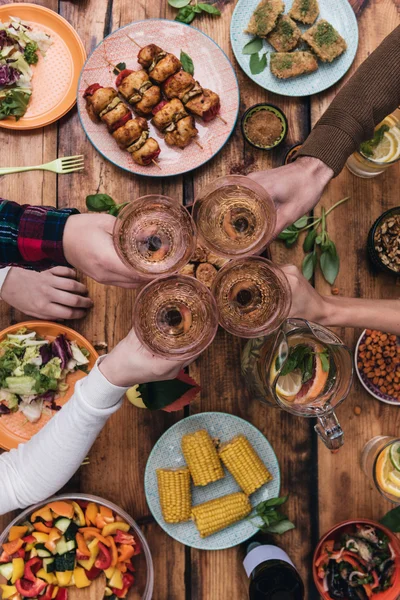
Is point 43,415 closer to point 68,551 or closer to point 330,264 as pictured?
point 68,551

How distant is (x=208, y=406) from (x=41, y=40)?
→ 164cm

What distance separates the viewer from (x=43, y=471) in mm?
1976

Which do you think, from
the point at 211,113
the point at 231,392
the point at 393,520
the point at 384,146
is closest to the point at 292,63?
the point at 211,113

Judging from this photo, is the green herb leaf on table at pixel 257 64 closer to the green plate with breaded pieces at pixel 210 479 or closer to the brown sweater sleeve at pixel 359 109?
the brown sweater sleeve at pixel 359 109

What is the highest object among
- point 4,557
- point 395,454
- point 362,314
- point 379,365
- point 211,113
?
point 211,113

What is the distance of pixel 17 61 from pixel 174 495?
71.4 inches

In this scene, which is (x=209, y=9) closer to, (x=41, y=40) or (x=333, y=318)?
(x=41, y=40)

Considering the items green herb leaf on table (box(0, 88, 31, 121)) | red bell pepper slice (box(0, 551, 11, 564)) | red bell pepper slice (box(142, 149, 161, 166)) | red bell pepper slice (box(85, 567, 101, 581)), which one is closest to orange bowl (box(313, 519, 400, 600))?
red bell pepper slice (box(85, 567, 101, 581))

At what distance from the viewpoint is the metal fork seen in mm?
2221

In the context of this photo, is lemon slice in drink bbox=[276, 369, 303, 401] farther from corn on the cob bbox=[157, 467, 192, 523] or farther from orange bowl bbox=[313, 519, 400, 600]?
orange bowl bbox=[313, 519, 400, 600]

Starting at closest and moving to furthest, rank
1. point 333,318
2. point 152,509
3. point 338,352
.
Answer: point 338,352 < point 333,318 < point 152,509

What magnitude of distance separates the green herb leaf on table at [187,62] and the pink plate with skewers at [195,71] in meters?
0.02

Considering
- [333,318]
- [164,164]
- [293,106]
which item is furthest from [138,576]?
[293,106]

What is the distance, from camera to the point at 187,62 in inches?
85.7
